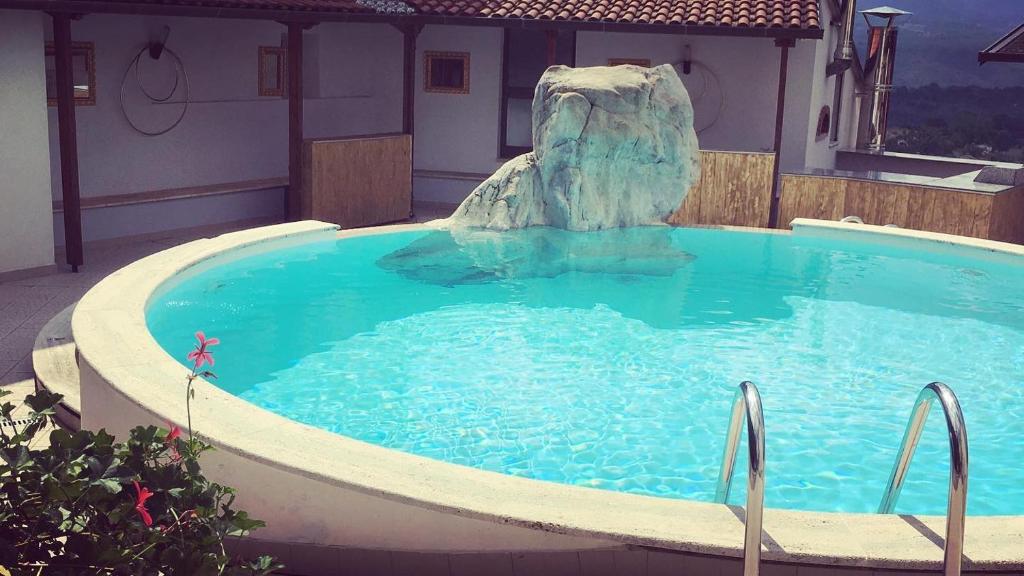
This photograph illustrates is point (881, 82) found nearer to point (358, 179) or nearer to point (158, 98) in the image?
point (358, 179)

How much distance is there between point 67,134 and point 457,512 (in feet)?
30.9

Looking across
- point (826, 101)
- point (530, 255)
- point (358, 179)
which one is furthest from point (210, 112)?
point (826, 101)

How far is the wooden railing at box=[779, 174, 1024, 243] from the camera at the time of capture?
14742 mm

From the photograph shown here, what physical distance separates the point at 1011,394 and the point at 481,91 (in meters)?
12.6

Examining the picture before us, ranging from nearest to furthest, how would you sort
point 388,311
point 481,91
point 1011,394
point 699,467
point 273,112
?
point 699,467 < point 1011,394 < point 388,311 < point 273,112 < point 481,91

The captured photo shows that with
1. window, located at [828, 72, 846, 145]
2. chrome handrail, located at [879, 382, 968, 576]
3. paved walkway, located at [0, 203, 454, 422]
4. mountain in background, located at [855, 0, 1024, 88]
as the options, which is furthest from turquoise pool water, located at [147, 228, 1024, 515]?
mountain in background, located at [855, 0, 1024, 88]

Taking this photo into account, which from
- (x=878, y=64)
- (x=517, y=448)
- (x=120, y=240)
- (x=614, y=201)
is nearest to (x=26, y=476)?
(x=517, y=448)

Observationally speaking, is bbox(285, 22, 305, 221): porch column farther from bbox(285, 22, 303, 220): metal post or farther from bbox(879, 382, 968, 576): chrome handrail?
bbox(879, 382, 968, 576): chrome handrail

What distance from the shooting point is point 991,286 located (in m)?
12.2

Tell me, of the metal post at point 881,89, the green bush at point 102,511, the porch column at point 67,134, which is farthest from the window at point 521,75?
the green bush at point 102,511

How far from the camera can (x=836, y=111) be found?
21.9m

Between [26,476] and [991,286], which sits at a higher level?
[26,476]

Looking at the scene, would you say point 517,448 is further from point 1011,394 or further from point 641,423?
point 1011,394

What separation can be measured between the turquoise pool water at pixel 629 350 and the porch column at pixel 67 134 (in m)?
2.35
